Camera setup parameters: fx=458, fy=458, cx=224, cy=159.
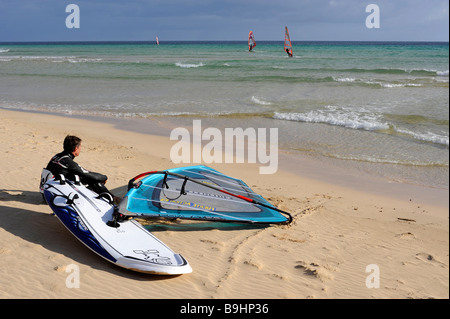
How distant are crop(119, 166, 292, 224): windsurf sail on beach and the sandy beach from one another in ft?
0.66

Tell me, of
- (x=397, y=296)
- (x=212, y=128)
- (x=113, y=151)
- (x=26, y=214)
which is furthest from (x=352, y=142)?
(x=26, y=214)

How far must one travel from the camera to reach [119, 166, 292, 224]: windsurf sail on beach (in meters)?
5.70

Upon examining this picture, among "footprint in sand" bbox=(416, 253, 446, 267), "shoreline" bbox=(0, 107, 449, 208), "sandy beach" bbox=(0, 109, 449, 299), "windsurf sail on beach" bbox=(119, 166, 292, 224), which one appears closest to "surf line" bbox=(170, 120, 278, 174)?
"shoreline" bbox=(0, 107, 449, 208)

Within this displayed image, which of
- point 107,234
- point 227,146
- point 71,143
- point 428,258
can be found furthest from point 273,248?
point 227,146

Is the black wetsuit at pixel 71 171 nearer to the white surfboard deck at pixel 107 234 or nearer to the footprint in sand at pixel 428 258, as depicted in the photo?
the white surfboard deck at pixel 107 234

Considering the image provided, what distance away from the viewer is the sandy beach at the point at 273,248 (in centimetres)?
445

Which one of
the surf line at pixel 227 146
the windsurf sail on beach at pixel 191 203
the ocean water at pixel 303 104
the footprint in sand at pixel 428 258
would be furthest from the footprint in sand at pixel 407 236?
the surf line at pixel 227 146

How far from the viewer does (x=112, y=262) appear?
4711 mm

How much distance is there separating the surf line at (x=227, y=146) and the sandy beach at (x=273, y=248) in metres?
0.93

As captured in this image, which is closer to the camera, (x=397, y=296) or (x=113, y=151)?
(x=397, y=296)

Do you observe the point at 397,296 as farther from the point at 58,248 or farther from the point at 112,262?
the point at 58,248

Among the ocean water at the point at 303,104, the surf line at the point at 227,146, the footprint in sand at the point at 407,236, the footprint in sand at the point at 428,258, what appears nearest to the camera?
the footprint in sand at the point at 428,258
